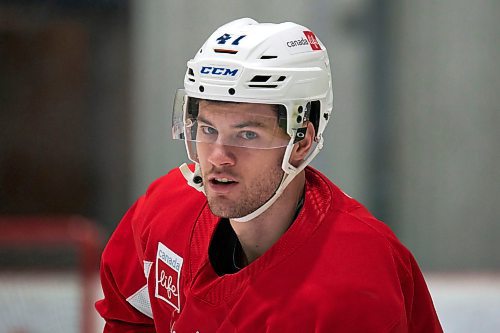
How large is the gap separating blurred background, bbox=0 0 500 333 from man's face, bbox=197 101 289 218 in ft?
7.70

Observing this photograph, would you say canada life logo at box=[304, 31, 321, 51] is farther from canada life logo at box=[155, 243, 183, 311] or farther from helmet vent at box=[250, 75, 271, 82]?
canada life logo at box=[155, 243, 183, 311]

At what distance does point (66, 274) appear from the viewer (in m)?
3.72

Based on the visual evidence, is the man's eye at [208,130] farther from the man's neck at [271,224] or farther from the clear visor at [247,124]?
the man's neck at [271,224]

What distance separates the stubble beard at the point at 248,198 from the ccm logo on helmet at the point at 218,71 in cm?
18

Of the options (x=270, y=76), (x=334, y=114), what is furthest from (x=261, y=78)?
(x=334, y=114)

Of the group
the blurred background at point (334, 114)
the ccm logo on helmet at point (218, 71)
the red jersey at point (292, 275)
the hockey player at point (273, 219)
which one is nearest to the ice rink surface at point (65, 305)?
the blurred background at point (334, 114)

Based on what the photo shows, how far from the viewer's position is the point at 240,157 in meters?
1.91

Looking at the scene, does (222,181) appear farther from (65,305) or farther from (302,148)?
(65,305)

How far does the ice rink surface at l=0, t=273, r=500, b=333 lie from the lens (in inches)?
134

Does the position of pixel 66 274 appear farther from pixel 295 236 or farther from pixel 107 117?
pixel 295 236

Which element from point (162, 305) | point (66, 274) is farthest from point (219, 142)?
point (66, 274)

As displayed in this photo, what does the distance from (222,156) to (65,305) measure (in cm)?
180

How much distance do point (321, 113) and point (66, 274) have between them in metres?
1.94

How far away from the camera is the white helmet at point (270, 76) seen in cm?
188
